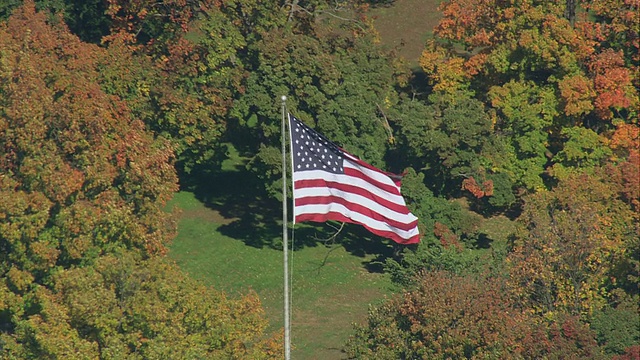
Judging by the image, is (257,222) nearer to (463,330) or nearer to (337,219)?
(463,330)

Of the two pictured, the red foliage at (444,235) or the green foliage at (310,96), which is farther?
the green foliage at (310,96)

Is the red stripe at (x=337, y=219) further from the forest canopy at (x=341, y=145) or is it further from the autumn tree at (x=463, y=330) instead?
the autumn tree at (x=463, y=330)

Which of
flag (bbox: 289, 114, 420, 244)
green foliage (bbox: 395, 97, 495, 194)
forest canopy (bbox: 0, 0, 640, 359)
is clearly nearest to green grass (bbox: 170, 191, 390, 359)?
forest canopy (bbox: 0, 0, 640, 359)

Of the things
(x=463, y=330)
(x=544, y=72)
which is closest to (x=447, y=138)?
(x=544, y=72)

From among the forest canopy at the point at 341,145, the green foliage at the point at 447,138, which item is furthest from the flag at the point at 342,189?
Answer: the green foliage at the point at 447,138

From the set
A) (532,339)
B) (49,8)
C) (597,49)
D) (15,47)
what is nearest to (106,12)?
(49,8)

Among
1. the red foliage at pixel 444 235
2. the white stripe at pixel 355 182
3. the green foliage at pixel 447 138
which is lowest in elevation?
the white stripe at pixel 355 182
